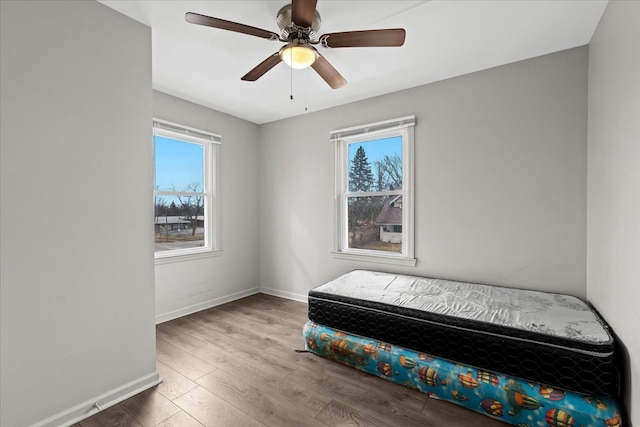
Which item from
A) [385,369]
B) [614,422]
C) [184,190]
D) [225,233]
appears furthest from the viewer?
[225,233]

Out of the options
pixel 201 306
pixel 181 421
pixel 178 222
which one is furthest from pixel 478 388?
pixel 178 222

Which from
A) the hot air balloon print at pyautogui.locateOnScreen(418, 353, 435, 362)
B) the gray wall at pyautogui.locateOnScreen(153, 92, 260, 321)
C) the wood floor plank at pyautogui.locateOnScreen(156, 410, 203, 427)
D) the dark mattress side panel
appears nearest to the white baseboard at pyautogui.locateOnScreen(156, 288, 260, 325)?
the gray wall at pyautogui.locateOnScreen(153, 92, 260, 321)

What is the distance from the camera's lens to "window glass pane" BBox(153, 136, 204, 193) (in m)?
3.31

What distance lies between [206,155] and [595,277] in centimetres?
414

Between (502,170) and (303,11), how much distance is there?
2.20 metres

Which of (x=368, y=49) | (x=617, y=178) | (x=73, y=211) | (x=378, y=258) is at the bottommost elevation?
(x=378, y=258)

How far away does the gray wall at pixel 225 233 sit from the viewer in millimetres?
3295

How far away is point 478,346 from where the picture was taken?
184 centimetres

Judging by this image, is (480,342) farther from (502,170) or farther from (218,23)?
(218,23)

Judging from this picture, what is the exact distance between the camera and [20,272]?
154 centimetres

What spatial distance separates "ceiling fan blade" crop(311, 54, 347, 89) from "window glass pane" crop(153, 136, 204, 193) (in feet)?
7.17

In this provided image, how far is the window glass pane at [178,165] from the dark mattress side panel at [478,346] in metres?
2.28

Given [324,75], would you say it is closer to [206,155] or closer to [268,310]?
[206,155]

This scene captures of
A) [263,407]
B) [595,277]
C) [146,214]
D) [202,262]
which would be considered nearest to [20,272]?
[146,214]
